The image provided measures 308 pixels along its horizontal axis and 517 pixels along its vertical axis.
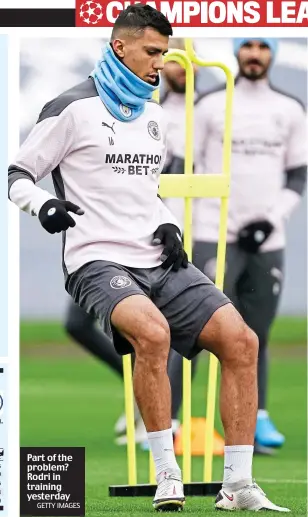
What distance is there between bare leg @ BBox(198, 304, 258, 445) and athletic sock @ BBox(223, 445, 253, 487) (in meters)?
0.02

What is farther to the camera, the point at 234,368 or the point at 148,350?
the point at 234,368

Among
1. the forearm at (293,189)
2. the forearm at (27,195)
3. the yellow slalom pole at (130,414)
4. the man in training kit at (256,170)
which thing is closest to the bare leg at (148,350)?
Result: the forearm at (27,195)

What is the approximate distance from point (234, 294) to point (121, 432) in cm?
180

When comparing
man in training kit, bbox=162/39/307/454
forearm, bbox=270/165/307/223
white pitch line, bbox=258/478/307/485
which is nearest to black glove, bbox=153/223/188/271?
white pitch line, bbox=258/478/307/485

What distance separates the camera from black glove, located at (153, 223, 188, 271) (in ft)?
18.0

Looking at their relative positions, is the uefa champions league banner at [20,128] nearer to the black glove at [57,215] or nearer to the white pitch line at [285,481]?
the black glove at [57,215]

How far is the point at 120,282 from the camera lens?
5301 mm

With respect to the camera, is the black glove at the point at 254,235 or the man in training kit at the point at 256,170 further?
the black glove at the point at 254,235

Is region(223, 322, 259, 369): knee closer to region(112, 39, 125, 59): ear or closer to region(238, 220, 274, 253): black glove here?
region(112, 39, 125, 59): ear

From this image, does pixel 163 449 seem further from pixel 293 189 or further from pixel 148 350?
pixel 293 189

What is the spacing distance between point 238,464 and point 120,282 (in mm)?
698

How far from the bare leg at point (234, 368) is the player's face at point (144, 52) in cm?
81

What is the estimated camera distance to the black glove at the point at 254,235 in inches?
302

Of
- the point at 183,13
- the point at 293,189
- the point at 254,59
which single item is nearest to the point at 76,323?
the point at 293,189
